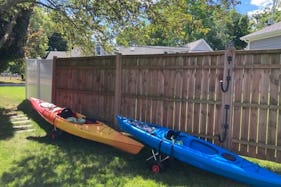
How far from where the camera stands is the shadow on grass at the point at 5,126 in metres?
7.90

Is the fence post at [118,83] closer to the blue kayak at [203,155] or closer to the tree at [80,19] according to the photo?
the tree at [80,19]

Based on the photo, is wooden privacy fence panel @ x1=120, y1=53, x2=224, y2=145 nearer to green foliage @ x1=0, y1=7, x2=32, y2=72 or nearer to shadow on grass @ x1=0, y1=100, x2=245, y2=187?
shadow on grass @ x1=0, y1=100, x2=245, y2=187

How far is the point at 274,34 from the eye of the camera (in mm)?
14023

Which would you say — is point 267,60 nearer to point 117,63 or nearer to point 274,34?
point 117,63

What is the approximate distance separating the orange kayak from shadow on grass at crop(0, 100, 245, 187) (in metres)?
0.27

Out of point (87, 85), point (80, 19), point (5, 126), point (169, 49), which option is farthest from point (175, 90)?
point (169, 49)

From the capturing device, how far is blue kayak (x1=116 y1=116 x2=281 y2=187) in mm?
4676

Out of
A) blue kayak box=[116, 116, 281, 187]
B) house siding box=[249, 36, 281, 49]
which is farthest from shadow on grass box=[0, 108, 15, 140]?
house siding box=[249, 36, 281, 49]

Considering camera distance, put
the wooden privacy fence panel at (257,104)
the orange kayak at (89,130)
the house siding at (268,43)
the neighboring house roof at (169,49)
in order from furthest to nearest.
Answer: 1. the neighboring house roof at (169,49)
2. the house siding at (268,43)
3. the orange kayak at (89,130)
4. the wooden privacy fence panel at (257,104)

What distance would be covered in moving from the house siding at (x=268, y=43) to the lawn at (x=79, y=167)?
9.44 m

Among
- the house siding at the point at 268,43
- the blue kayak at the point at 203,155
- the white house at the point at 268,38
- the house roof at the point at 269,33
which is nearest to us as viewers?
the blue kayak at the point at 203,155

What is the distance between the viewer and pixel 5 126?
8.89m

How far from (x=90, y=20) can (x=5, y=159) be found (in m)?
4.02

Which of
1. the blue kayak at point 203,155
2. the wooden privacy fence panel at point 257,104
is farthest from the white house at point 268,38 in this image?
the blue kayak at point 203,155
